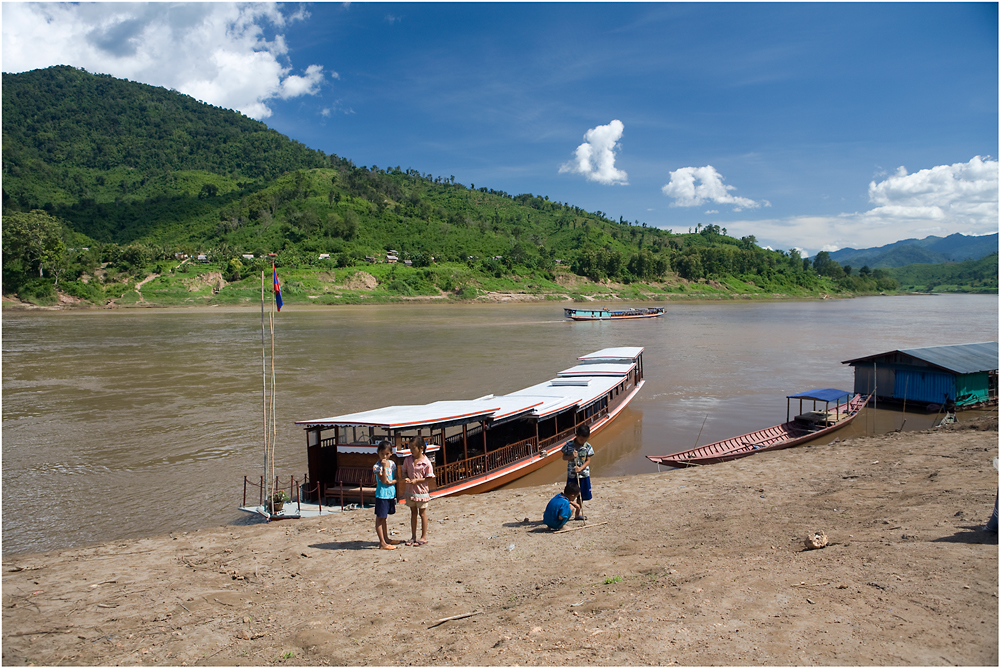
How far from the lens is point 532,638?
5.26 metres

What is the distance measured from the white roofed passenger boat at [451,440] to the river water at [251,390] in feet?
3.28

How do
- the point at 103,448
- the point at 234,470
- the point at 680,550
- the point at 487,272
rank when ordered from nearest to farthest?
the point at 680,550 < the point at 234,470 < the point at 103,448 < the point at 487,272

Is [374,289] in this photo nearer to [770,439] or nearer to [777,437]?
[777,437]

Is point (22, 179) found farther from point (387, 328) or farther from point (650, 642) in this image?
point (650, 642)

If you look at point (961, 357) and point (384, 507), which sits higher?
point (961, 357)

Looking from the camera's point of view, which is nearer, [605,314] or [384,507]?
[384,507]

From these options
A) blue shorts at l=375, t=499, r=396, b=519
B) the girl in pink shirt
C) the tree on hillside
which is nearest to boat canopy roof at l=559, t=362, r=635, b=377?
the girl in pink shirt

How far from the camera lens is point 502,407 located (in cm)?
1496

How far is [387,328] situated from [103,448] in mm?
38408

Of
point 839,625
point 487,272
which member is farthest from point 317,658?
point 487,272

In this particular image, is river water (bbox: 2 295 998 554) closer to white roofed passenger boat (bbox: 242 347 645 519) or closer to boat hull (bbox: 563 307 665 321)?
white roofed passenger boat (bbox: 242 347 645 519)

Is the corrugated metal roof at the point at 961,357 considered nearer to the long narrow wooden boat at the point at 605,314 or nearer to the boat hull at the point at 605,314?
the boat hull at the point at 605,314

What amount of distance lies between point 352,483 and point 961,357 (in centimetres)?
2576

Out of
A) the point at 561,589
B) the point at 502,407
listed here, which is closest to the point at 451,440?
the point at 502,407
